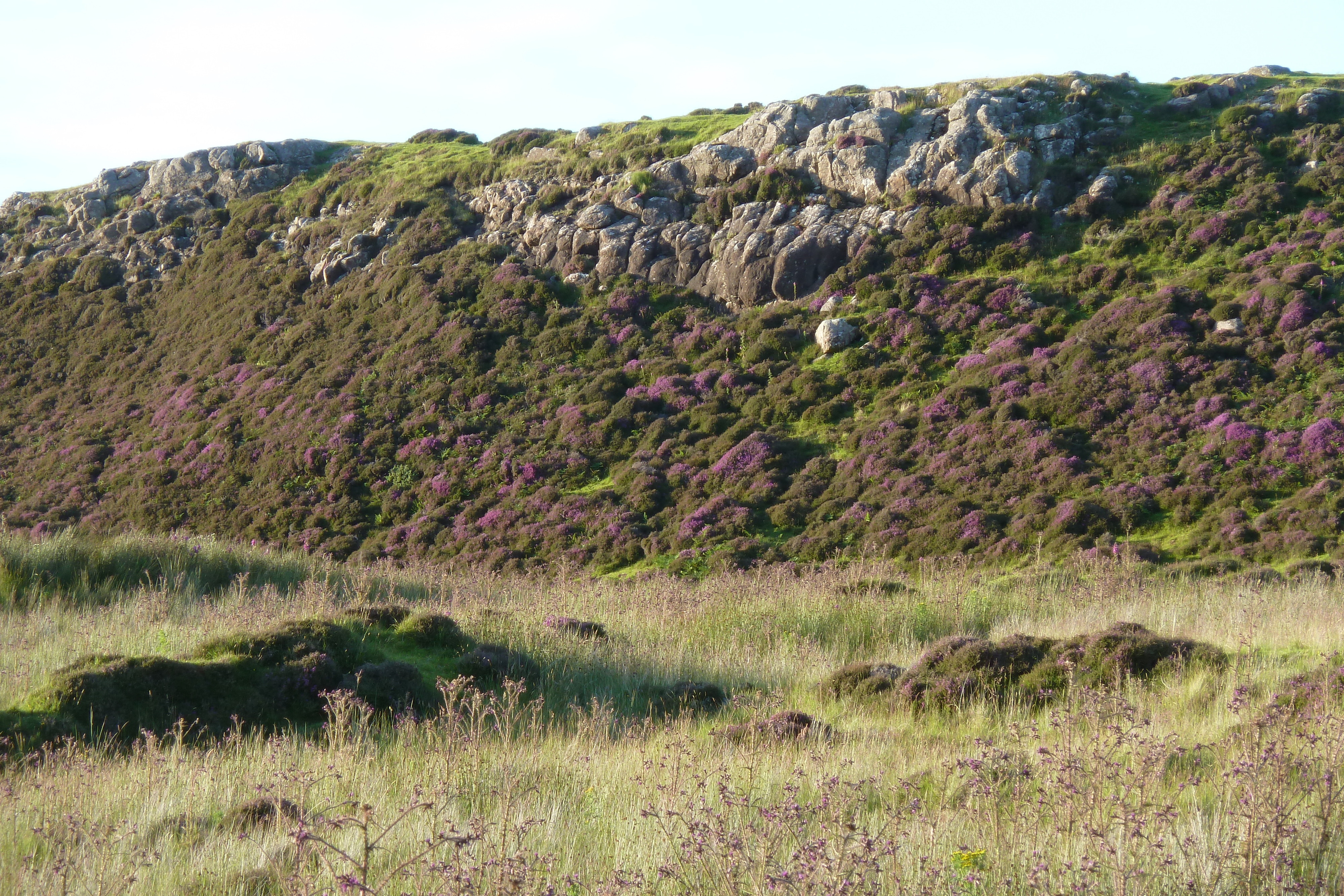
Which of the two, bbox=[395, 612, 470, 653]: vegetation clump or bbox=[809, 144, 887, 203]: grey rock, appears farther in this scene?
bbox=[809, 144, 887, 203]: grey rock

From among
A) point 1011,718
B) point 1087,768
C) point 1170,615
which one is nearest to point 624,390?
point 1170,615

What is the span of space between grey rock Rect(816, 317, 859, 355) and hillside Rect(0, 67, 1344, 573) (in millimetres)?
150

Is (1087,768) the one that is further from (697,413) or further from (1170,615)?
(697,413)

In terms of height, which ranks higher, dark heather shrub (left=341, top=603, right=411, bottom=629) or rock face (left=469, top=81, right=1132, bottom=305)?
rock face (left=469, top=81, right=1132, bottom=305)

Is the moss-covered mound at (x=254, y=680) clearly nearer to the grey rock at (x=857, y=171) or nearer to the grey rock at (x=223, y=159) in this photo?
the grey rock at (x=857, y=171)

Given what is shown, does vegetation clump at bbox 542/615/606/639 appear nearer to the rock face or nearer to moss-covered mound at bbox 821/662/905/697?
moss-covered mound at bbox 821/662/905/697

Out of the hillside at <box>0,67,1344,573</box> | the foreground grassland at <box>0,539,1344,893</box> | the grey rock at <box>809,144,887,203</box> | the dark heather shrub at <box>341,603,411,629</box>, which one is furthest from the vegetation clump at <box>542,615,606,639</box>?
the grey rock at <box>809,144,887,203</box>

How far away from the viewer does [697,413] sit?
3659 cm

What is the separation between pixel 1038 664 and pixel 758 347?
29627mm

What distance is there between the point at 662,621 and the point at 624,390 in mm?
25899

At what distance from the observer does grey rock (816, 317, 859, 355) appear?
1486 inches

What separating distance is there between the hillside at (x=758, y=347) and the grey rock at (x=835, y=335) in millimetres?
150

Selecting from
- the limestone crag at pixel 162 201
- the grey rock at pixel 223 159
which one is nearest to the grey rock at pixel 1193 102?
the limestone crag at pixel 162 201


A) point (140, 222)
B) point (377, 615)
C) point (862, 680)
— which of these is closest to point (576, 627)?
point (377, 615)
